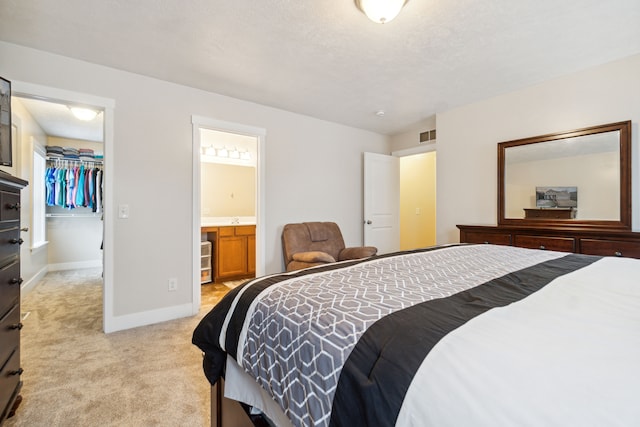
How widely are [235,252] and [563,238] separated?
382 centimetres

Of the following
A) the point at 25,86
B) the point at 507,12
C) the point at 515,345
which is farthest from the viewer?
the point at 25,86

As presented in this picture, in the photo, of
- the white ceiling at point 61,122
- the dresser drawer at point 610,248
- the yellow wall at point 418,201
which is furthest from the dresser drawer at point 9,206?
the yellow wall at point 418,201

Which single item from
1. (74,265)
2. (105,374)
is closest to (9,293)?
(105,374)

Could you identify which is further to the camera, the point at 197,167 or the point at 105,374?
the point at 197,167

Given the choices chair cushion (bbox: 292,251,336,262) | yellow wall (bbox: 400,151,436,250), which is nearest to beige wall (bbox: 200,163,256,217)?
chair cushion (bbox: 292,251,336,262)

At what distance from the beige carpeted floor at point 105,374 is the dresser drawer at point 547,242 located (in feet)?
9.60

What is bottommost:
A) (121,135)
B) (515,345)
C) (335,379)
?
(335,379)

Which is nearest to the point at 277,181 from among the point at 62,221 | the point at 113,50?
the point at 113,50

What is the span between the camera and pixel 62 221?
201 inches

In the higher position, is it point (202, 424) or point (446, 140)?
point (446, 140)

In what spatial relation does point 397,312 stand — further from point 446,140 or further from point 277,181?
point 446,140

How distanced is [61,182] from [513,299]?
20.2ft

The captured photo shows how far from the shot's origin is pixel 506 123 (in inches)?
123

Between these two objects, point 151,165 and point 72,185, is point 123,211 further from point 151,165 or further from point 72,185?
point 72,185
